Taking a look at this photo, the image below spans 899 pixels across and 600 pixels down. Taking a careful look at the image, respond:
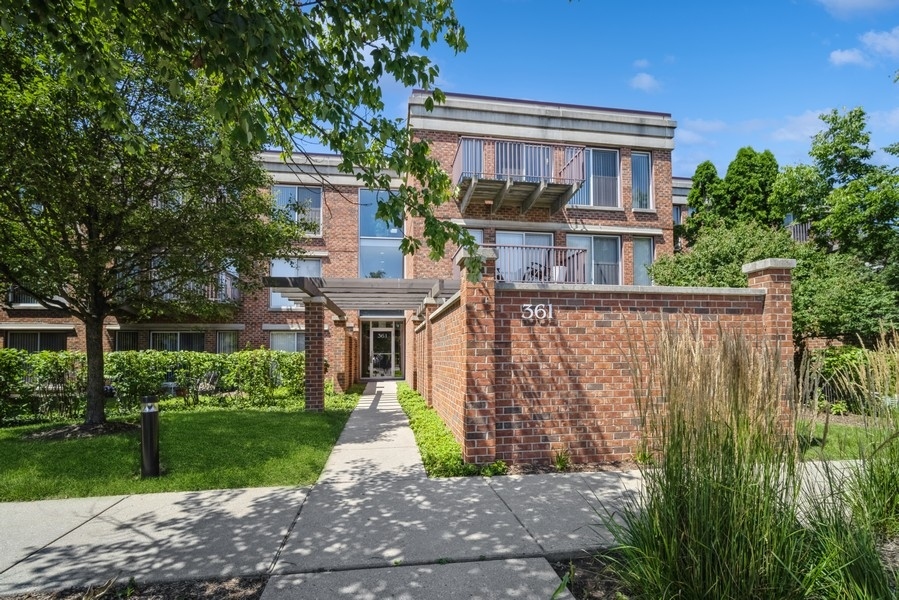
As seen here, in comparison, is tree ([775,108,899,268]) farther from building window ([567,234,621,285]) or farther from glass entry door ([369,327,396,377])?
glass entry door ([369,327,396,377])

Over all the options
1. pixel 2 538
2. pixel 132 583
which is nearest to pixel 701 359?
pixel 132 583

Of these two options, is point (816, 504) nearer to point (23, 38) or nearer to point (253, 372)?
point (23, 38)

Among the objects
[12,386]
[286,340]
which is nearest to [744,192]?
[286,340]

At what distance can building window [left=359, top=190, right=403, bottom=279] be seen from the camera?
18516 millimetres

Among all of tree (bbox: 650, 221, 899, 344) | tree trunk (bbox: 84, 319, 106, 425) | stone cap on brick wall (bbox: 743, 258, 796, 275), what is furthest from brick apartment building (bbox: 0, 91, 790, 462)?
tree trunk (bbox: 84, 319, 106, 425)

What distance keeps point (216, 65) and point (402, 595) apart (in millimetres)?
3692

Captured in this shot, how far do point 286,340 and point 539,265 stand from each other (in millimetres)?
10717

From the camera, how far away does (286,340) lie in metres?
18.4

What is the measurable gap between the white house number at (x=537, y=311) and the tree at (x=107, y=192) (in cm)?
448

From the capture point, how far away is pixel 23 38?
625cm

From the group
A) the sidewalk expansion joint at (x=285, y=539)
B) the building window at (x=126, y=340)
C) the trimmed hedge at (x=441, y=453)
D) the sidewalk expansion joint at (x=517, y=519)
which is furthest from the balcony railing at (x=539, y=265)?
the building window at (x=126, y=340)

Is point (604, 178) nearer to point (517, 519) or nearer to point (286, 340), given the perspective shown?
point (286, 340)

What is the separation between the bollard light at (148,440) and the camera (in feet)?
17.2

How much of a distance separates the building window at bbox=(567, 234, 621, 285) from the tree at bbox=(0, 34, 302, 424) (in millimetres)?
10683
